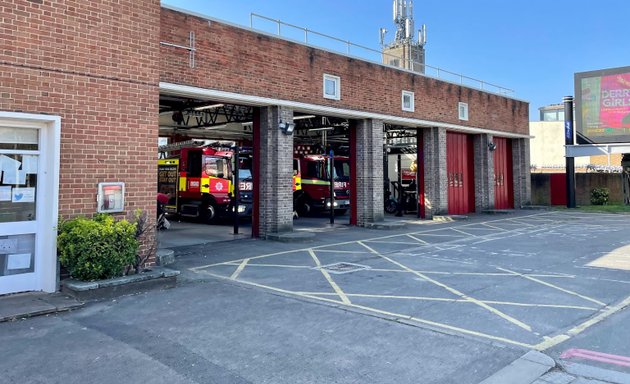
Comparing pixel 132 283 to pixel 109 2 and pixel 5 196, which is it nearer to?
pixel 5 196

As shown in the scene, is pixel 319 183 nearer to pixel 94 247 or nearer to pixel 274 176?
pixel 274 176

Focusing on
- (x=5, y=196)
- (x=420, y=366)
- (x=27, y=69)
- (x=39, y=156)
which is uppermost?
(x=27, y=69)

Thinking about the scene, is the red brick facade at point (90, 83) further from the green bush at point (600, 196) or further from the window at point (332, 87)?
the green bush at point (600, 196)

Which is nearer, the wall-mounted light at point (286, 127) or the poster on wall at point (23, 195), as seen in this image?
the poster on wall at point (23, 195)

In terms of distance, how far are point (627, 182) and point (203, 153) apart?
87.1ft

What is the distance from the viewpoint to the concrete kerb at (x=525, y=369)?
402cm

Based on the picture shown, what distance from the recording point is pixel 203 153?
18141mm

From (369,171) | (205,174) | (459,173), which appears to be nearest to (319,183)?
(369,171)

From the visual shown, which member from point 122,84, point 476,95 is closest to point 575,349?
point 122,84

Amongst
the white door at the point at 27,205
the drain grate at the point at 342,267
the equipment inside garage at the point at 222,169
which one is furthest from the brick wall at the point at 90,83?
the equipment inside garage at the point at 222,169

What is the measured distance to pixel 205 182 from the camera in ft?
59.4

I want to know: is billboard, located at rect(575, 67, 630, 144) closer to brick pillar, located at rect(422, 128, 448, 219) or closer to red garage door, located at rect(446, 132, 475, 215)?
red garage door, located at rect(446, 132, 475, 215)

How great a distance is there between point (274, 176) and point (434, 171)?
28.8ft

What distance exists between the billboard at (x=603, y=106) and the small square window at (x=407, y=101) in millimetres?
13163
